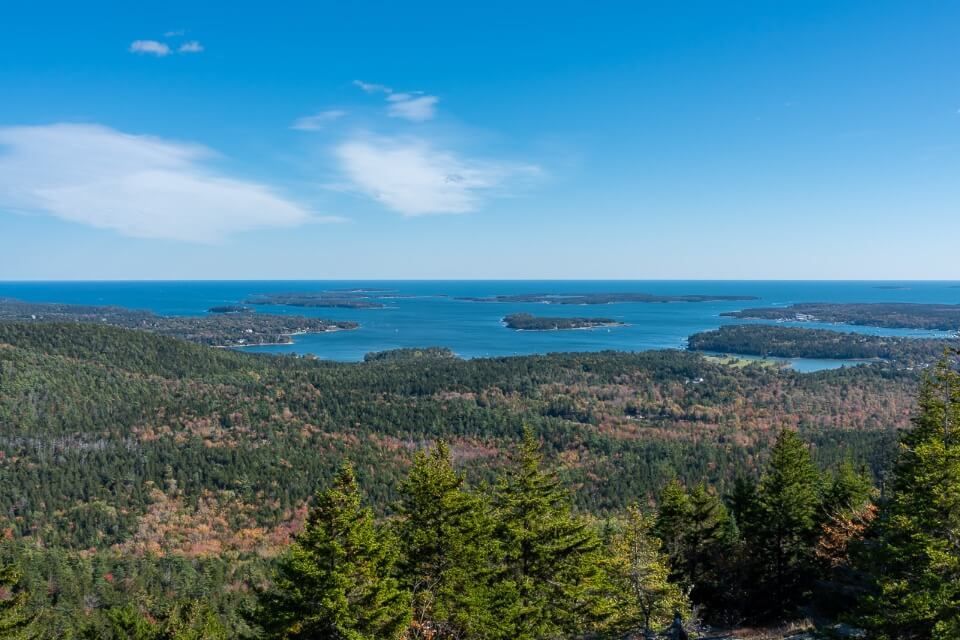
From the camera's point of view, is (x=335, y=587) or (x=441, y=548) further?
(x=441, y=548)

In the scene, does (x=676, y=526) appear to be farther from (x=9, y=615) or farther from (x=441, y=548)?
(x=9, y=615)

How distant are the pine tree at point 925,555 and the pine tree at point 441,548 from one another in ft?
46.4

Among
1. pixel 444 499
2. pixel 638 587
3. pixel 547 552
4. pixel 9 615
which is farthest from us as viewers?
pixel 638 587

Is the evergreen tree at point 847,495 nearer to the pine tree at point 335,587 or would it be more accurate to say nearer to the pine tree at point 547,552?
the pine tree at point 547,552

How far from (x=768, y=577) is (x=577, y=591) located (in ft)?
77.5

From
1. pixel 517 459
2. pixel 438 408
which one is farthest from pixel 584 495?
pixel 517 459

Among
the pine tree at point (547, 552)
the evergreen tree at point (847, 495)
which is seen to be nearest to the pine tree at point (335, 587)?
the pine tree at point (547, 552)

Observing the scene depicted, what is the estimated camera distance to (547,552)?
25266 mm

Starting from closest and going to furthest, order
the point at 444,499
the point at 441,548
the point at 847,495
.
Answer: the point at 444,499
the point at 441,548
the point at 847,495

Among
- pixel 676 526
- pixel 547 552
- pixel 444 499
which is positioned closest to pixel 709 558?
pixel 676 526

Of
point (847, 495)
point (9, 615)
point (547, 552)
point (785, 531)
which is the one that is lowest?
point (785, 531)

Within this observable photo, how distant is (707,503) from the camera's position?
133ft

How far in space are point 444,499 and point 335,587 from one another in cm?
561

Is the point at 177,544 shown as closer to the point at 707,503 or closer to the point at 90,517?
the point at 90,517
